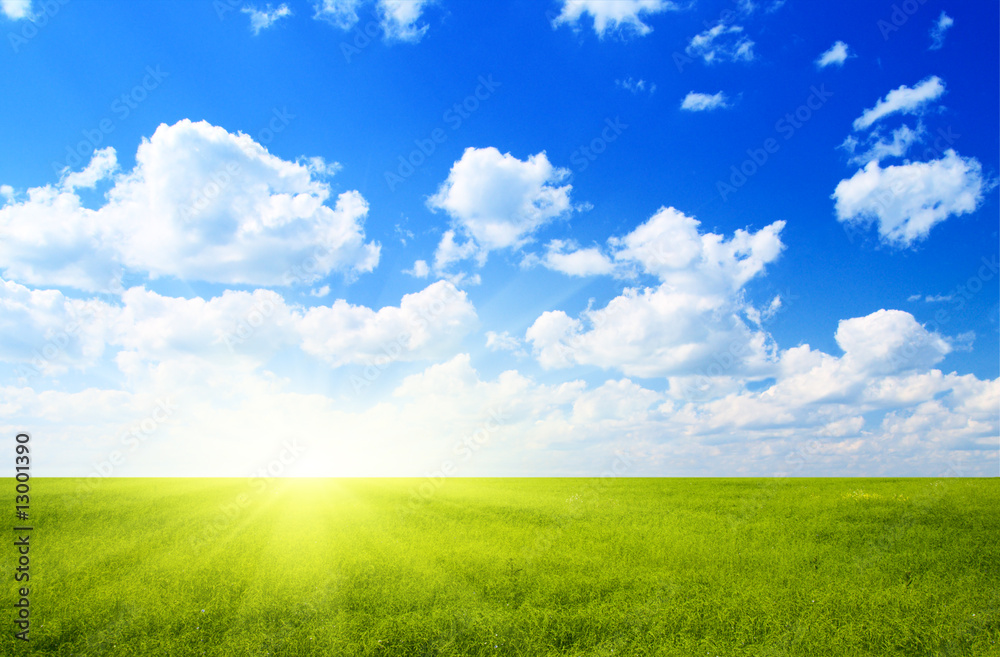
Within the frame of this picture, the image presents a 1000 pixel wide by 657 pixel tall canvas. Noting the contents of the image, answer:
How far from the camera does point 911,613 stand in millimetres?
12977

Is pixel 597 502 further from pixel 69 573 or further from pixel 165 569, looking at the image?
pixel 69 573

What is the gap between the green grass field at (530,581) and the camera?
1187 centimetres

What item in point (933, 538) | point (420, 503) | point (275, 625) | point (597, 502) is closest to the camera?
point (275, 625)

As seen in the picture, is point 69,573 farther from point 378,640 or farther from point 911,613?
point 911,613

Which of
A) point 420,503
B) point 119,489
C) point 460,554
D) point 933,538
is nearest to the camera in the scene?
point 460,554

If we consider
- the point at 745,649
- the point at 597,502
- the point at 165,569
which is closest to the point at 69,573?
the point at 165,569

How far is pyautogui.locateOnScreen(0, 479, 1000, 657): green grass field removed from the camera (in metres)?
11.9

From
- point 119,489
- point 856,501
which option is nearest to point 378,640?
point 856,501

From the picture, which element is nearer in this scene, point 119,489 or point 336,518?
point 336,518

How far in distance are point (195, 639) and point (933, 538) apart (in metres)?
25.2

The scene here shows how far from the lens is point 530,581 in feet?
49.6

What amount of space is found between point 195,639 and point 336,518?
47.3 feet

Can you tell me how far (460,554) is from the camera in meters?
17.8

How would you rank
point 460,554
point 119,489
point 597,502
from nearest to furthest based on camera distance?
point 460,554 < point 597,502 < point 119,489
